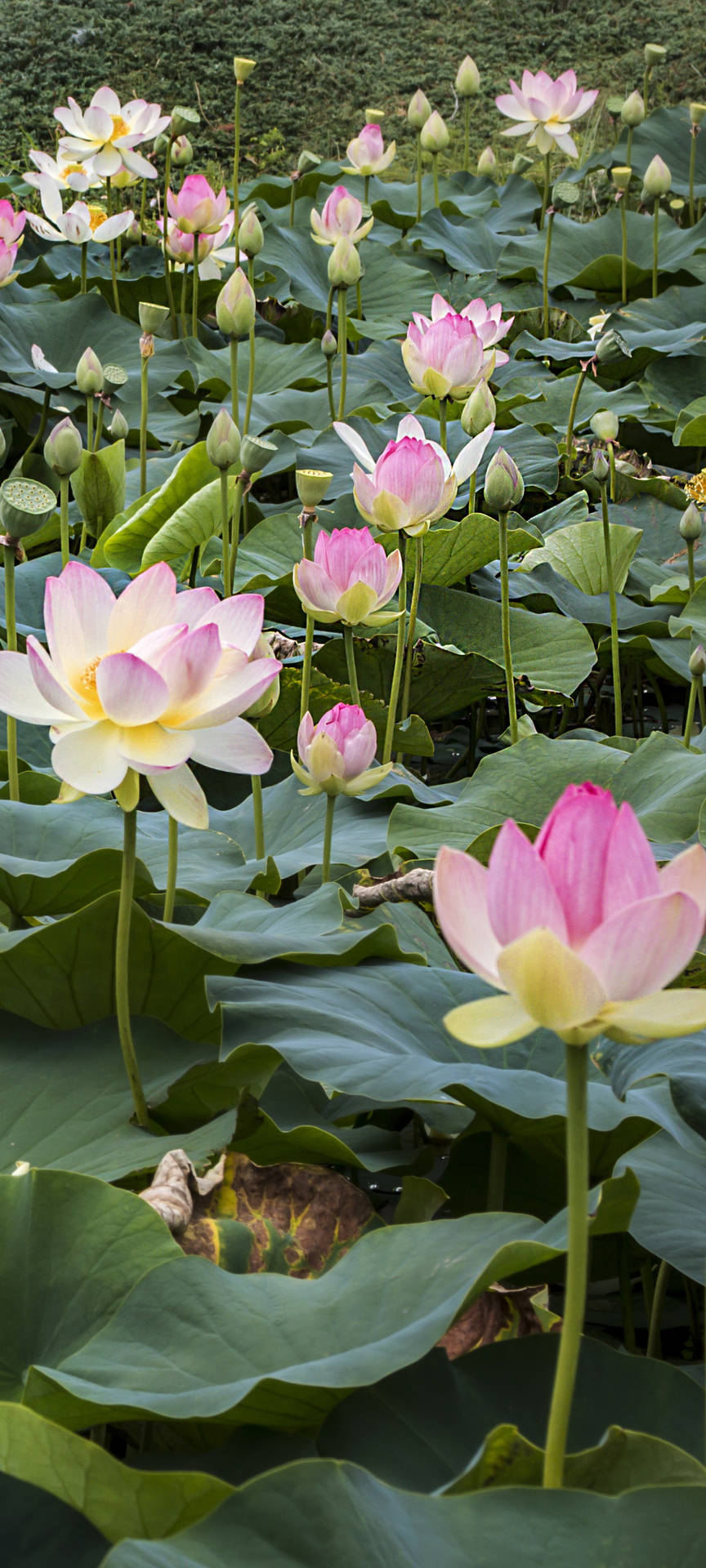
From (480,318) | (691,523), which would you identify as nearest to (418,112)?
(480,318)

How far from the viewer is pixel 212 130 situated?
698 cm

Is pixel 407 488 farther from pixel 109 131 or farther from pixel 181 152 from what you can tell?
pixel 181 152

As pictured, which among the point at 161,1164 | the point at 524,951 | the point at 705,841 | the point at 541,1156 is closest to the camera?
the point at 524,951

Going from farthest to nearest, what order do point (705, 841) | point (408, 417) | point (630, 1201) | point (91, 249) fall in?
point (91, 249), point (408, 417), point (705, 841), point (630, 1201)

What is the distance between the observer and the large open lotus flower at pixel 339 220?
233 centimetres

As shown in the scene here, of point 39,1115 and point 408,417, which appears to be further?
point 408,417

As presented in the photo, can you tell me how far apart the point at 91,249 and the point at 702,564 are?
2395 millimetres

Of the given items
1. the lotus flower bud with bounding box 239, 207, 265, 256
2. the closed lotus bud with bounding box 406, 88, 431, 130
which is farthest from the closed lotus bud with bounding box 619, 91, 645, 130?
the lotus flower bud with bounding box 239, 207, 265, 256

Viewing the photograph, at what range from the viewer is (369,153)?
10.3 ft

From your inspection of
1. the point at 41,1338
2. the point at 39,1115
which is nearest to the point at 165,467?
the point at 39,1115

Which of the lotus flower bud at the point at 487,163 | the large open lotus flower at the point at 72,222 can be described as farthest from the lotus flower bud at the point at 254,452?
the lotus flower bud at the point at 487,163

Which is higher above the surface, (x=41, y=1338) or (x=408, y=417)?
(x=408, y=417)

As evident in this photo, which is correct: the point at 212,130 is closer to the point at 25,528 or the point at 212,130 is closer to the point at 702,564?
the point at 702,564

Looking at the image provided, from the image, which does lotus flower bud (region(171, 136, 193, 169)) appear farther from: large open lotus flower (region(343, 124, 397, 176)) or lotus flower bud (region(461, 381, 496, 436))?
lotus flower bud (region(461, 381, 496, 436))
